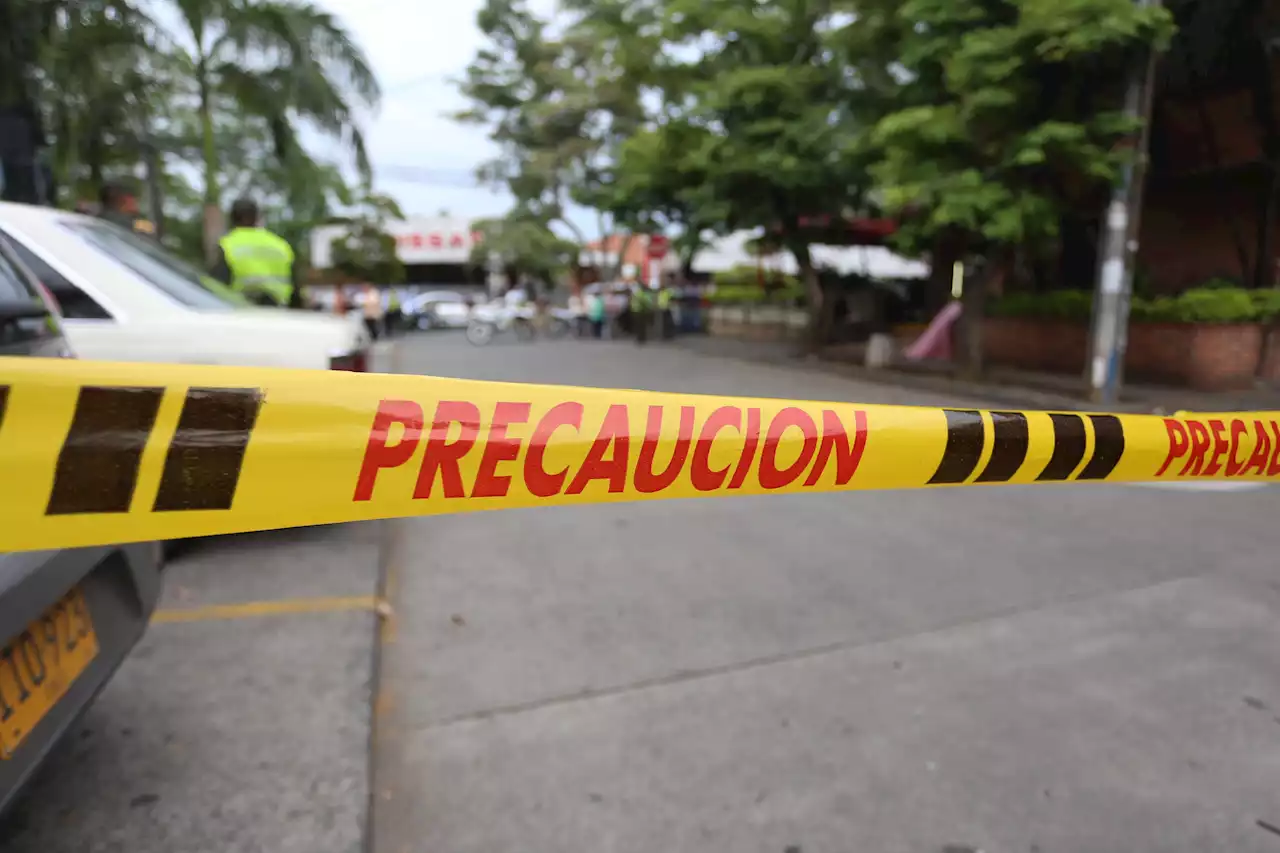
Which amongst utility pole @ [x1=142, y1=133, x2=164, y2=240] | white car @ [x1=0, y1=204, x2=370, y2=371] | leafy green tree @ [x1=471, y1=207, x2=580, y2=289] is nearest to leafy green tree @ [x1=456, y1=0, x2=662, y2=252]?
leafy green tree @ [x1=471, y1=207, x2=580, y2=289]

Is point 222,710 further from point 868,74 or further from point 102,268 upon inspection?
point 868,74

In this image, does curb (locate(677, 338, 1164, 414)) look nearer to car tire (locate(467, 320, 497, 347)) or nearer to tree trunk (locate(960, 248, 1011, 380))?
tree trunk (locate(960, 248, 1011, 380))

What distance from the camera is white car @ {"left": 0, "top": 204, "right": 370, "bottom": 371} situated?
404 cm

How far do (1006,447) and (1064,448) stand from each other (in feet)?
0.57

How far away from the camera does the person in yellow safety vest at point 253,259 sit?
687 centimetres

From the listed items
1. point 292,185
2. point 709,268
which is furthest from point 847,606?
point 709,268

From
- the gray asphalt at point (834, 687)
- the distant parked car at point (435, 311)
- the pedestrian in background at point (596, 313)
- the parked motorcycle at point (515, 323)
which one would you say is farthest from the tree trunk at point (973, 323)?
the distant parked car at point (435, 311)

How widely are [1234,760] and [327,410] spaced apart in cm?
269

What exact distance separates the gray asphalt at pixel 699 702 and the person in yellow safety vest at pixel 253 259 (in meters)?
2.94

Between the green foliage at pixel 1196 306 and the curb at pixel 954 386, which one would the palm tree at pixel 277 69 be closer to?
the curb at pixel 954 386

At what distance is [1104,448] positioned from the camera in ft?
6.84

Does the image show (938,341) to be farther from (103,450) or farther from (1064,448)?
(103,450)

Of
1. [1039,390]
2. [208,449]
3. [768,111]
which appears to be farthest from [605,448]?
[768,111]

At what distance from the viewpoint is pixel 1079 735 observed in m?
2.76
